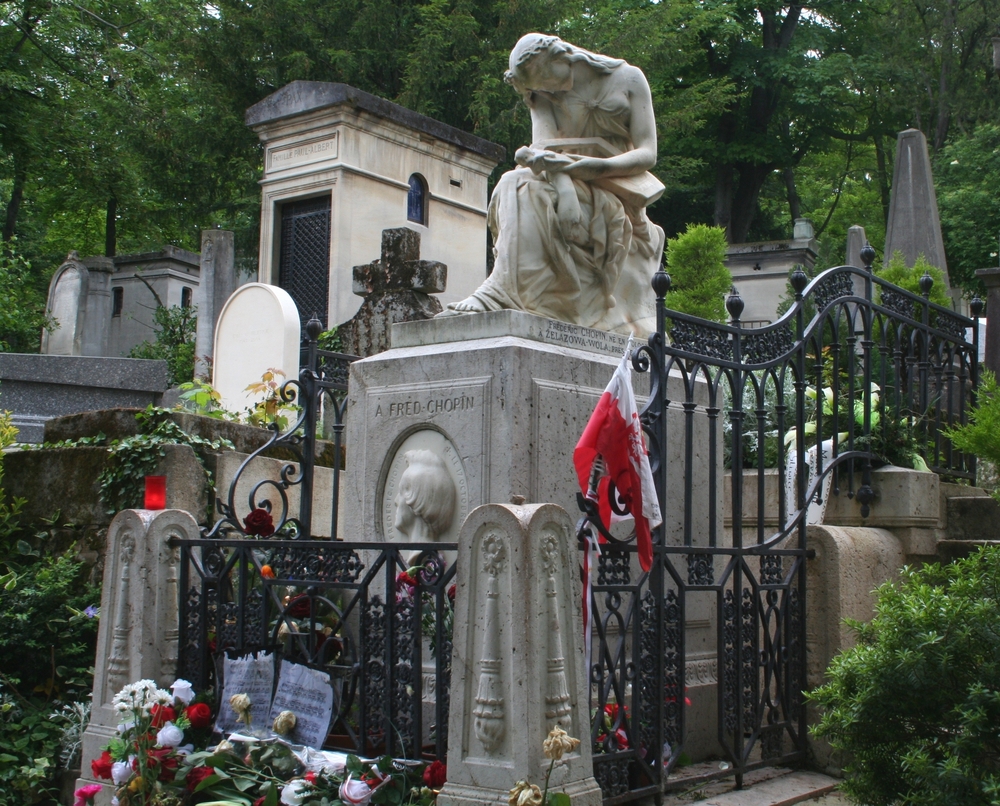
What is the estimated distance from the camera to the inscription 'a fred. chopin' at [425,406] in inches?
210

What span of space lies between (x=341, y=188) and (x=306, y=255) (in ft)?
3.97

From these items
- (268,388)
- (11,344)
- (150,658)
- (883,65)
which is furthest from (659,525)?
(883,65)

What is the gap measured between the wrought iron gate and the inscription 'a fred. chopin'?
89 centimetres

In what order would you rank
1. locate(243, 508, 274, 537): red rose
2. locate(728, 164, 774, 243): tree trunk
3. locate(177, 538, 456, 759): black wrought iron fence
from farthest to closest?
locate(728, 164, 774, 243): tree trunk
locate(243, 508, 274, 537): red rose
locate(177, 538, 456, 759): black wrought iron fence

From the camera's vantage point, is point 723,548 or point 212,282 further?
point 212,282

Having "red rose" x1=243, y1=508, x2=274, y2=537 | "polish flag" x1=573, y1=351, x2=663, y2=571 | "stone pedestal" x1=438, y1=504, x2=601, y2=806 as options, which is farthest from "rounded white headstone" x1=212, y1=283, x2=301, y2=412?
"stone pedestal" x1=438, y1=504, x2=601, y2=806

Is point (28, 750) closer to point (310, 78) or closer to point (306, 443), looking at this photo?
point (306, 443)

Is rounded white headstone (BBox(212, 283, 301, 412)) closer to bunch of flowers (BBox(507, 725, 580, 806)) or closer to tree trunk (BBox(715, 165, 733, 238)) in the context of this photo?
bunch of flowers (BBox(507, 725, 580, 806))

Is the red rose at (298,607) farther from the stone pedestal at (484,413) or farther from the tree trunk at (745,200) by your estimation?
the tree trunk at (745,200)

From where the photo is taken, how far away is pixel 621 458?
14.7 ft

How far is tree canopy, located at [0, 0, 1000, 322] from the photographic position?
23094 mm

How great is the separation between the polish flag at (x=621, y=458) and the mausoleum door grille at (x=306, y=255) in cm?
1234

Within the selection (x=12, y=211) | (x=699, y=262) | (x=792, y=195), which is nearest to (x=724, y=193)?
(x=792, y=195)

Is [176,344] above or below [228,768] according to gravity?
above
